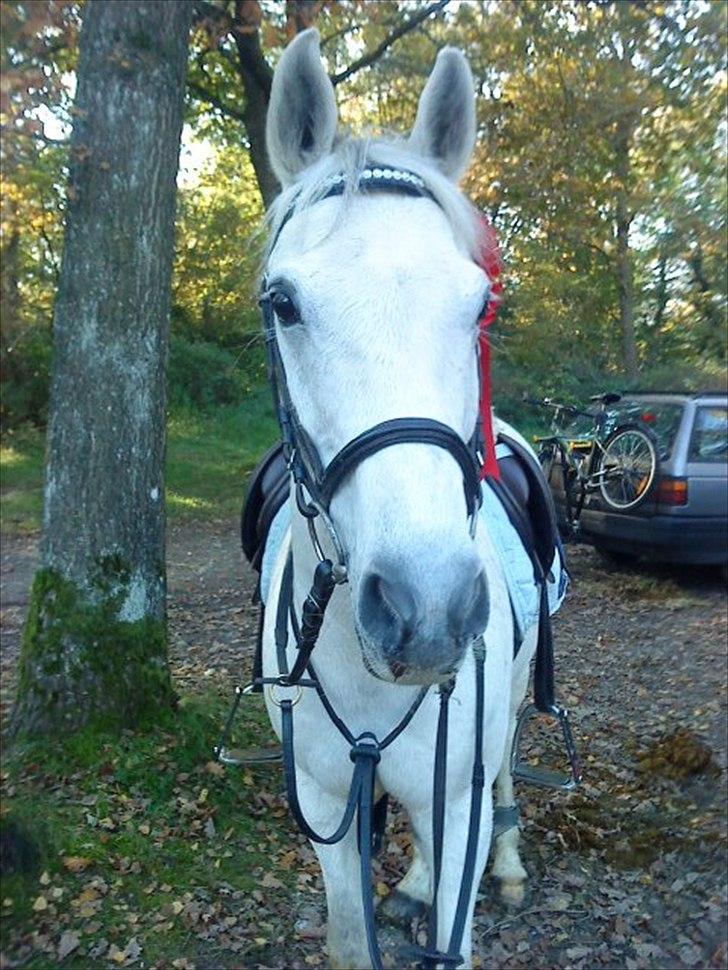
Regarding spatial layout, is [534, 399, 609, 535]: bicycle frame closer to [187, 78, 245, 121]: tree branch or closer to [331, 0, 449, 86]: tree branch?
[331, 0, 449, 86]: tree branch

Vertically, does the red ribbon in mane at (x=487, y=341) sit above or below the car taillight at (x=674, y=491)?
above

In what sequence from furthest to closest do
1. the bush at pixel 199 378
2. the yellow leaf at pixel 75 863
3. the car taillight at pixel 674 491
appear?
1. the bush at pixel 199 378
2. the car taillight at pixel 674 491
3. the yellow leaf at pixel 75 863

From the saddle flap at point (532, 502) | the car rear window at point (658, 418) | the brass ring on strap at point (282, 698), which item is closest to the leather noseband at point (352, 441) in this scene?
the brass ring on strap at point (282, 698)

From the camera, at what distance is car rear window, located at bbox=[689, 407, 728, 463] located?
8.09 metres

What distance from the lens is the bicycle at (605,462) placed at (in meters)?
8.09

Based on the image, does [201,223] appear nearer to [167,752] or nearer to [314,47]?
[167,752]

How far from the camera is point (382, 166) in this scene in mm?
1934

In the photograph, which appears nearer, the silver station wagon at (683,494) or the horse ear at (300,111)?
the horse ear at (300,111)

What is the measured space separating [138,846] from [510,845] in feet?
5.32

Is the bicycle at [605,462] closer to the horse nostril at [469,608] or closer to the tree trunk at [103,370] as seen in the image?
the tree trunk at [103,370]

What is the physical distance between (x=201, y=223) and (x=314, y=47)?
58.0 feet

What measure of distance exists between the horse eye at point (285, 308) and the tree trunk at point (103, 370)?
7.60 ft

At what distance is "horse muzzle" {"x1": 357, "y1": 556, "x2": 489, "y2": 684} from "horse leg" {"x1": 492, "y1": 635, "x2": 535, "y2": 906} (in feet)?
6.64

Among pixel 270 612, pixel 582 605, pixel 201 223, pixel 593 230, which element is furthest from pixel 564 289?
pixel 270 612
